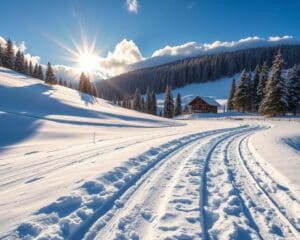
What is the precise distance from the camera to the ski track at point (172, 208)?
13.5 feet

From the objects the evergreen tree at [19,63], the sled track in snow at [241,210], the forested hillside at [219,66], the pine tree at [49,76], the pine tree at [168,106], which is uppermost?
the forested hillside at [219,66]

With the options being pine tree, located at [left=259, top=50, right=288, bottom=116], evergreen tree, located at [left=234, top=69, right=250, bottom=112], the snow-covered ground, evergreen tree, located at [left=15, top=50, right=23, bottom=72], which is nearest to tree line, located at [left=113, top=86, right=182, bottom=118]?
evergreen tree, located at [left=234, top=69, right=250, bottom=112]

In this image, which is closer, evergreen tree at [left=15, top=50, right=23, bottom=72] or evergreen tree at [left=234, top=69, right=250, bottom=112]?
evergreen tree at [left=234, top=69, right=250, bottom=112]

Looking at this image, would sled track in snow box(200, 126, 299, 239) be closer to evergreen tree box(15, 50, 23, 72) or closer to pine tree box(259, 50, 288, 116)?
pine tree box(259, 50, 288, 116)

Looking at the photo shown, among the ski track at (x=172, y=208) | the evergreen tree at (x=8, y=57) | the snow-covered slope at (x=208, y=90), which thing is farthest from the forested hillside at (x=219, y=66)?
the ski track at (x=172, y=208)

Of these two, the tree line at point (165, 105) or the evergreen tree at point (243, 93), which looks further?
the tree line at point (165, 105)

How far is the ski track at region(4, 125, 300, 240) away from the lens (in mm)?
4113

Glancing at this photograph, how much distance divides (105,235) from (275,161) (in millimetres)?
8449

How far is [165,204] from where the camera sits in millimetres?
5289

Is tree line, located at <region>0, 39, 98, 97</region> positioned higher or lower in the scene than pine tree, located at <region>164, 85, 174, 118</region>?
higher

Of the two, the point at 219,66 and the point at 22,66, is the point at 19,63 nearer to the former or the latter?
the point at 22,66

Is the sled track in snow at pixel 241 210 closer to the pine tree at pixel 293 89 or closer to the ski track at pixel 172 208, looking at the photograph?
the ski track at pixel 172 208

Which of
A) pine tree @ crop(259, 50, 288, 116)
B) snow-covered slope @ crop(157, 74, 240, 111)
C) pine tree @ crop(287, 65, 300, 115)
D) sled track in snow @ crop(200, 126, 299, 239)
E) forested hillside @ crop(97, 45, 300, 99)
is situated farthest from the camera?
forested hillside @ crop(97, 45, 300, 99)

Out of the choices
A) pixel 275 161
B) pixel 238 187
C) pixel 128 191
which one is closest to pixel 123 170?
pixel 128 191
